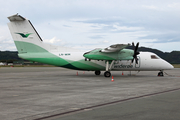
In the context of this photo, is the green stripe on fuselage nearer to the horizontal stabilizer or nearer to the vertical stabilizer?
the vertical stabilizer

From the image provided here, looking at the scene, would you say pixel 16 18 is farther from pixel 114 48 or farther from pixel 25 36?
pixel 114 48

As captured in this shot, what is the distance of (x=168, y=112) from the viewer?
8203 mm

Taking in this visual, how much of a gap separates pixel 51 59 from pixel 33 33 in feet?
15.1

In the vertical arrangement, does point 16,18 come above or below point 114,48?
above

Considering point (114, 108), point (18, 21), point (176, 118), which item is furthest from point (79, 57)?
point (176, 118)

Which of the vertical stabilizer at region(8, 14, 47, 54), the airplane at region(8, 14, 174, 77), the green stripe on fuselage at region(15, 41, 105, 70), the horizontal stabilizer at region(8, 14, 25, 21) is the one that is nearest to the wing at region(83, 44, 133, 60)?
the airplane at region(8, 14, 174, 77)

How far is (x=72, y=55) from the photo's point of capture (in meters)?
30.8

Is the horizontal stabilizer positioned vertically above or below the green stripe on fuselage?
above

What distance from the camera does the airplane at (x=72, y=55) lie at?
2953cm

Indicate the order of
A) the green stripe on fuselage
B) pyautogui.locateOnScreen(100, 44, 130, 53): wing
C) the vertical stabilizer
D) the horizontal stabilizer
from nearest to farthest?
pyautogui.locateOnScreen(100, 44, 130, 53): wing → the horizontal stabilizer → the vertical stabilizer → the green stripe on fuselage

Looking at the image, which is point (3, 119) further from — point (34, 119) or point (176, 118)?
point (176, 118)

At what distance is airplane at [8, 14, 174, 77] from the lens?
29531 millimetres

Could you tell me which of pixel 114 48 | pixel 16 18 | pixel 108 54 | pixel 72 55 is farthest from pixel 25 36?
pixel 114 48

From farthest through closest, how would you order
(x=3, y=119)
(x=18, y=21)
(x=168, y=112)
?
(x=18, y=21) → (x=168, y=112) → (x=3, y=119)
